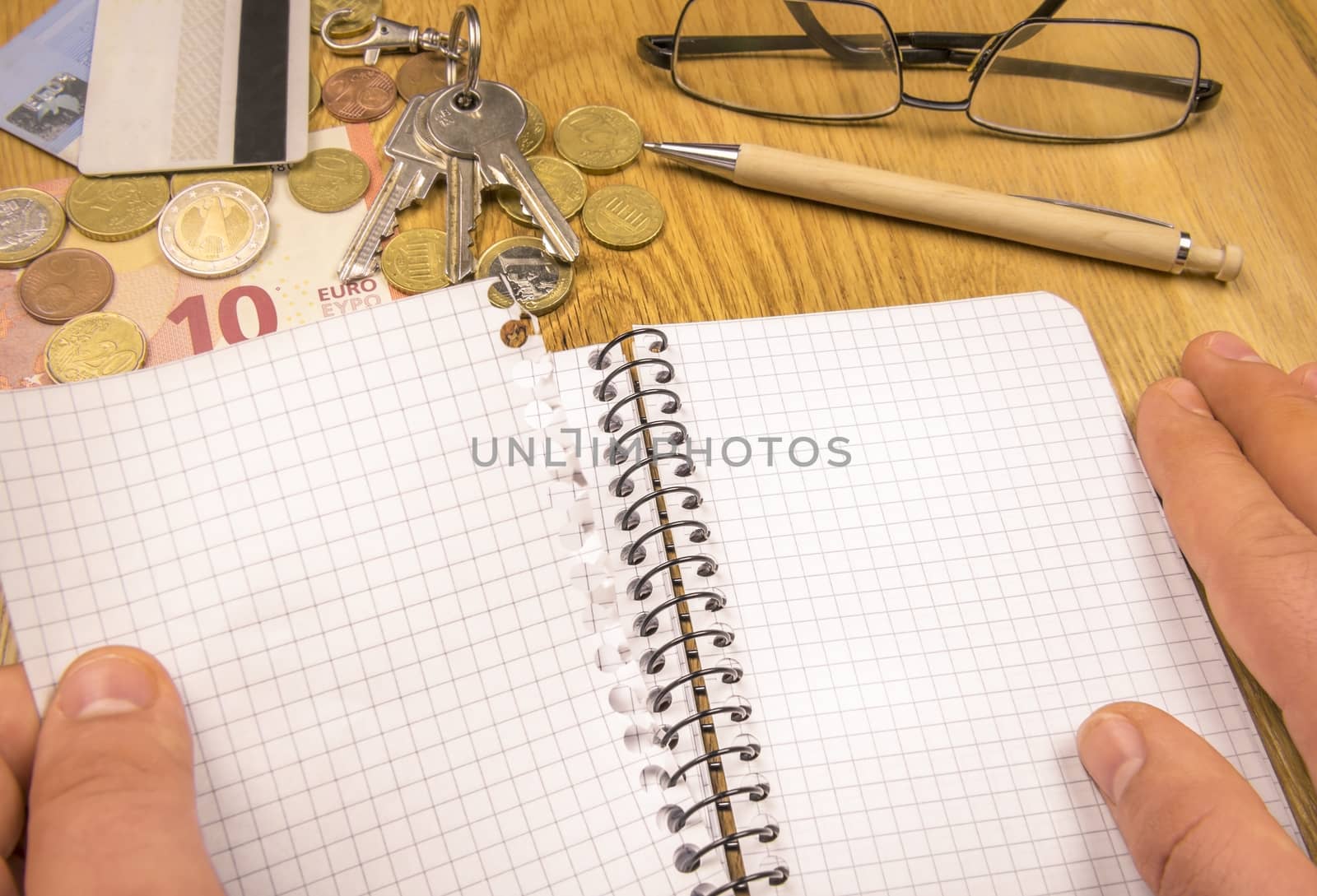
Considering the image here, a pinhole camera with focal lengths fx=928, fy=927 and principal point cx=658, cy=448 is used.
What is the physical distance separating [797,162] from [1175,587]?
52 centimetres

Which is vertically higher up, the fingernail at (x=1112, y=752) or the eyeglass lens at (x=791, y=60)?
the eyeglass lens at (x=791, y=60)

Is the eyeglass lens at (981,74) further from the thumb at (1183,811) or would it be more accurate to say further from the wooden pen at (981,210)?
the thumb at (1183,811)

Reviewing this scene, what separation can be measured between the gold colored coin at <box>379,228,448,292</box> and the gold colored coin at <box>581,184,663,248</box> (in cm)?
15

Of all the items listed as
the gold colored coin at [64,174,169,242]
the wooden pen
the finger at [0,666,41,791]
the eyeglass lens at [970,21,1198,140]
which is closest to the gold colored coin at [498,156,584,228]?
the wooden pen

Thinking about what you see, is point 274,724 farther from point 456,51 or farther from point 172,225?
point 456,51

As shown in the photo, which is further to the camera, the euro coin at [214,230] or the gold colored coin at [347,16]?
the gold colored coin at [347,16]

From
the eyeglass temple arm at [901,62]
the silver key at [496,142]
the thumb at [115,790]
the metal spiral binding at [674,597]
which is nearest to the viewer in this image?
the thumb at [115,790]

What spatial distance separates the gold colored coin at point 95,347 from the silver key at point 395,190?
188 millimetres

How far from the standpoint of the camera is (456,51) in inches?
37.6

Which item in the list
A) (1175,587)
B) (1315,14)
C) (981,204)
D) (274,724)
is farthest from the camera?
(1315,14)

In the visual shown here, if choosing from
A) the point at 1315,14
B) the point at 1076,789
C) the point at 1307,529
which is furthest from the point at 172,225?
the point at 1315,14

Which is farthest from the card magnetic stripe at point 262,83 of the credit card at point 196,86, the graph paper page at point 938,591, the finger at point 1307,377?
the finger at point 1307,377

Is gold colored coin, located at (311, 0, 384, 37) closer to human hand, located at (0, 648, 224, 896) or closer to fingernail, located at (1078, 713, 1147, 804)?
human hand, located at (0, 648, 224, 896)

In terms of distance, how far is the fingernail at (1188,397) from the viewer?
84 cm
